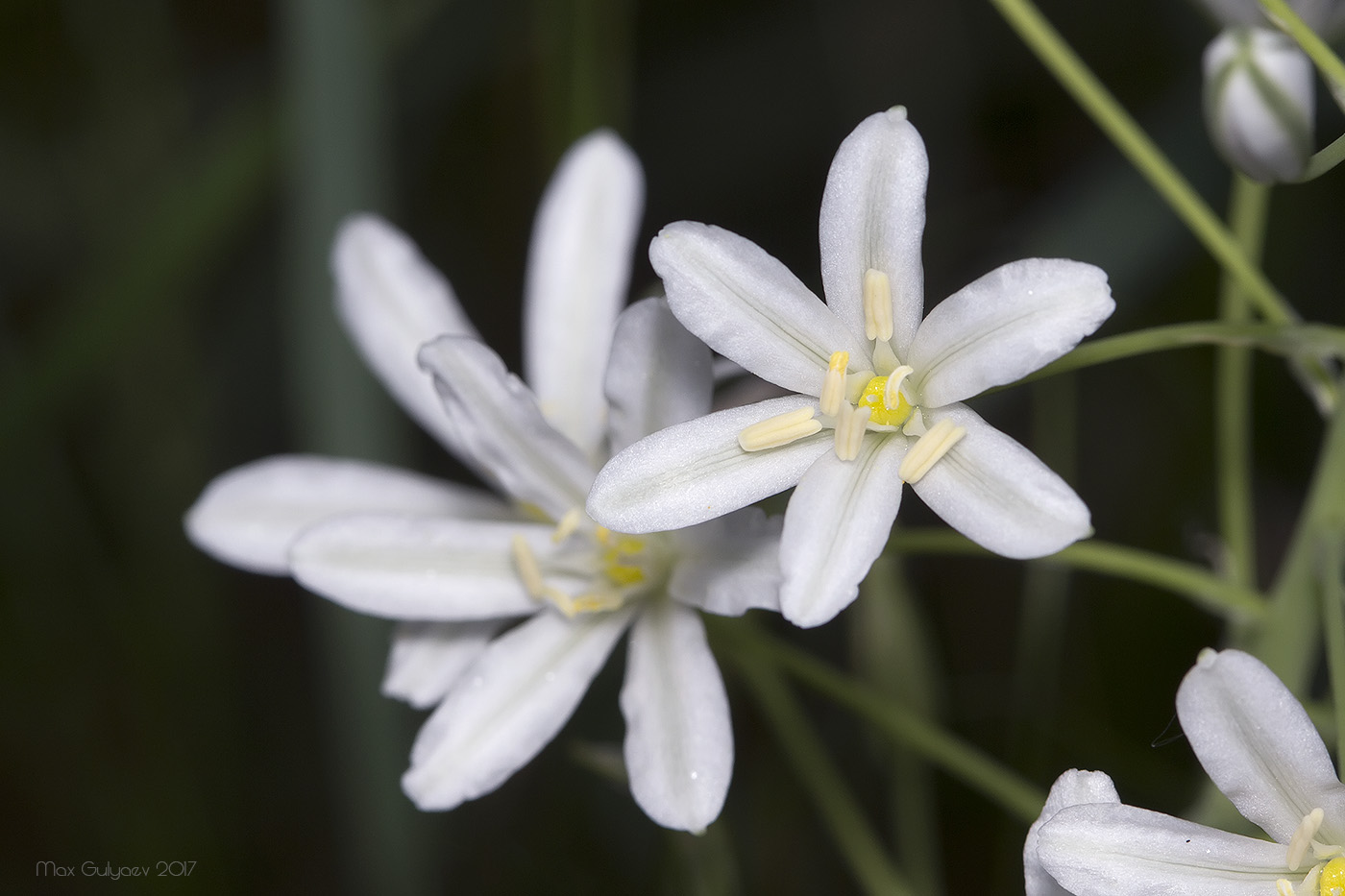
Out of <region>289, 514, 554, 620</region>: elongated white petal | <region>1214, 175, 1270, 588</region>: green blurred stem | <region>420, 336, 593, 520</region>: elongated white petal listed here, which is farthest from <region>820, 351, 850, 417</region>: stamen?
<region>1214, 175, 1270, 588</region>: green blurred stem

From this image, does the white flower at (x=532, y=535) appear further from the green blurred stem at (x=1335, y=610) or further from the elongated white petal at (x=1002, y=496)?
the green blurred stem at (x=1335, y=610)

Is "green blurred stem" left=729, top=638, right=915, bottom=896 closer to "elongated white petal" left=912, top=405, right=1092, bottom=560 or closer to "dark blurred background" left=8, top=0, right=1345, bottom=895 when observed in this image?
"dark blurred background" left=8, top=0, right=1345, bottom=895

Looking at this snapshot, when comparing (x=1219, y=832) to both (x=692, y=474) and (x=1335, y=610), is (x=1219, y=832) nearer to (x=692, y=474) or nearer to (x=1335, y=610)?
(x=1335, y=610)

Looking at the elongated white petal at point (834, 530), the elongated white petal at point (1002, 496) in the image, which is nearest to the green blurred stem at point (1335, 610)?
the elongated white petal at point (1002, 496)

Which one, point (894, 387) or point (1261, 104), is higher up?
point (1261, 104)

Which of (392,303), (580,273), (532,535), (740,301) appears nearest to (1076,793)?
(740,301)

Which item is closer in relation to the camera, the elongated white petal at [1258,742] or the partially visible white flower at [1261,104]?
the elongated white petal at [1258,742]
